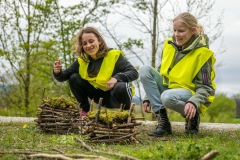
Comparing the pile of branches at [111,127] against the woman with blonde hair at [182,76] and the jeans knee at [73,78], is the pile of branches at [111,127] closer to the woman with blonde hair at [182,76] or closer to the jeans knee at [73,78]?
the woman with blonde hair at [182,76]

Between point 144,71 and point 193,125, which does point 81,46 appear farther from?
point 193,125

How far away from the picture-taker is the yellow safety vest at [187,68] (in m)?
4.74

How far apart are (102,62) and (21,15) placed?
628 cm

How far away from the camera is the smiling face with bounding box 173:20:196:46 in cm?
474

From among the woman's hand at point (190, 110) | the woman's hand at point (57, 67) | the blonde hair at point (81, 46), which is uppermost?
the blonde hair at point (81, 46)

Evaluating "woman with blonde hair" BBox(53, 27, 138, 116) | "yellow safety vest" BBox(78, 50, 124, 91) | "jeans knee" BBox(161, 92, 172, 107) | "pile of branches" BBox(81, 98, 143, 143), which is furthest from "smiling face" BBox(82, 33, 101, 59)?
"pile of branches" BBox(81, 98, 143, 143)

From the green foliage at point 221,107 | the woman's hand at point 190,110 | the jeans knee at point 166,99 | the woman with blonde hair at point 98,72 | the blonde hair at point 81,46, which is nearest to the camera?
the woman's hand at point 190,110

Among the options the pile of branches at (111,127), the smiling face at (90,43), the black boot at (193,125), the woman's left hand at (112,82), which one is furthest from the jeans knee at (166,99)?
the smiling face at (90,43)

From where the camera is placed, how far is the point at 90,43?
5457 mm

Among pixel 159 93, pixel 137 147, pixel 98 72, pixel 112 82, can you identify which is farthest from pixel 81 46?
pixel 137 147

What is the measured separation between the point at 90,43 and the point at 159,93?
3.96ft

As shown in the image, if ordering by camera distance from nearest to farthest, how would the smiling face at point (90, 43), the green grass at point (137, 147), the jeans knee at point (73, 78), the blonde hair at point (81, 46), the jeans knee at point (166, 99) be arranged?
1. the green grass at point (137, 147)
2. the jeans knee at point (166, 99)
3. the smiling face at point (90, 43)
4. the blonde hair at point (81, 46)
5. the jeans knee at point (73, 78)

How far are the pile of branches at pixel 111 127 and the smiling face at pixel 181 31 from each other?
48.9 inches

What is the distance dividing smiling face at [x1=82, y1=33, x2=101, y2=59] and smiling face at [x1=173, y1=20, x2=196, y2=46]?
3.89 ft
